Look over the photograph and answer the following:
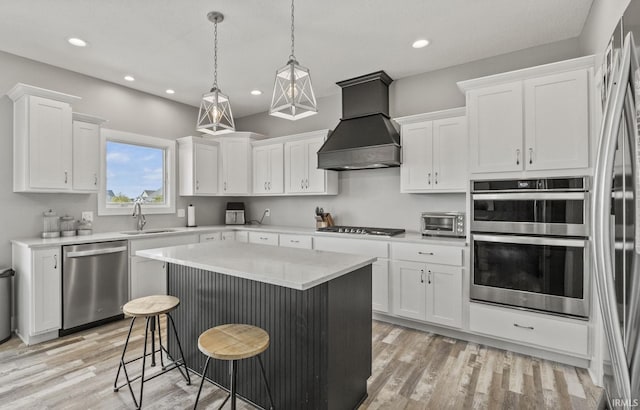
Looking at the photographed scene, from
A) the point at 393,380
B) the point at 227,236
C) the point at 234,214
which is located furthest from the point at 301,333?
the point at 234,214

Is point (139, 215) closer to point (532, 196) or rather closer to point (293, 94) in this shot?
point (293, 94)

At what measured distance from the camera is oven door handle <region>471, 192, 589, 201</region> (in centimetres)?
247

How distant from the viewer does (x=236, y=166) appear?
16.7 ft

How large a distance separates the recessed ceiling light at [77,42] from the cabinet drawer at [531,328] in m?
4.52

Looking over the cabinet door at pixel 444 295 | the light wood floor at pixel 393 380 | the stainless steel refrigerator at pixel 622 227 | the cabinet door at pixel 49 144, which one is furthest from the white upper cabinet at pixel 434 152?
the cabinet door at pixel 49 144

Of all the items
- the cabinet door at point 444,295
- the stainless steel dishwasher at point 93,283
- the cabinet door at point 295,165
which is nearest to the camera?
the cabinet door at point 444,295

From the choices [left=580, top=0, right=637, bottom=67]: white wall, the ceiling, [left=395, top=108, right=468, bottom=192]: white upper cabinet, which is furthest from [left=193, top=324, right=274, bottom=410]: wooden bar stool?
[left=580, top=0, right=637, bottom=67]: white wall

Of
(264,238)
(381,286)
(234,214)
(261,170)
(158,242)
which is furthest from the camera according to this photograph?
(234,214)

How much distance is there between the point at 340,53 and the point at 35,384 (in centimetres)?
389

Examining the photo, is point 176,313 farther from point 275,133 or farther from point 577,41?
point 577,41

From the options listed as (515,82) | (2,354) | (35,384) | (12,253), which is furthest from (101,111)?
(515,82)

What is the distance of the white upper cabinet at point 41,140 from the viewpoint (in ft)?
10.3

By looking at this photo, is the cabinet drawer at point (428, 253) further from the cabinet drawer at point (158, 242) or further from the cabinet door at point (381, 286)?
the cabinet drawer at point (158, 242)

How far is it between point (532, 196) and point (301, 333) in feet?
7.32
